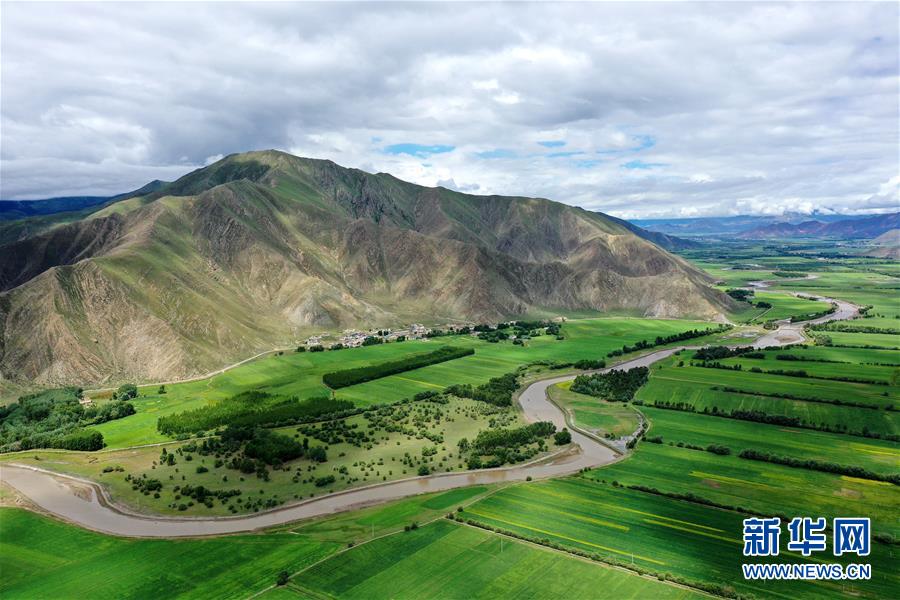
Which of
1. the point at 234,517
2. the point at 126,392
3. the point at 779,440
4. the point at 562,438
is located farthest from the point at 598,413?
the point at 126,392

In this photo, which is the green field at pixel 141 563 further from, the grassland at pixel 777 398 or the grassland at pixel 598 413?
the grassland at pixel 777 398

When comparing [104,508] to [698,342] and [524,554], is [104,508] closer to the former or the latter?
[524,554]

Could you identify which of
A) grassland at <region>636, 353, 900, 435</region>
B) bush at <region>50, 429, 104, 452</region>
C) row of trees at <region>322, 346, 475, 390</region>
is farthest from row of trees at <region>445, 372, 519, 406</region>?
bush at <region>50, 429, 104, 452</region>

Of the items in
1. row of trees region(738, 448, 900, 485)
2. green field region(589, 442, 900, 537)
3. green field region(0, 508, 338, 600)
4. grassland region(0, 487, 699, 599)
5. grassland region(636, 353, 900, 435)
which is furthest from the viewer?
grassland region(636, 353, 900, 435)

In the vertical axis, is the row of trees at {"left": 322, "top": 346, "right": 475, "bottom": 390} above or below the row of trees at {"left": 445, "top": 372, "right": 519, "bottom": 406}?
above

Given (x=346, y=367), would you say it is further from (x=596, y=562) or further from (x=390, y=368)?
(x=596, y=562)

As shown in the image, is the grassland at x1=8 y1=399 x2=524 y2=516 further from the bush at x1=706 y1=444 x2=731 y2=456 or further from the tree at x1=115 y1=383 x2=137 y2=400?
the bush at x1=706 y1=444 x2=731 y2=456

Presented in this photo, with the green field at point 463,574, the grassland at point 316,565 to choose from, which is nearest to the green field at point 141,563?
the grassland at point 316,565
